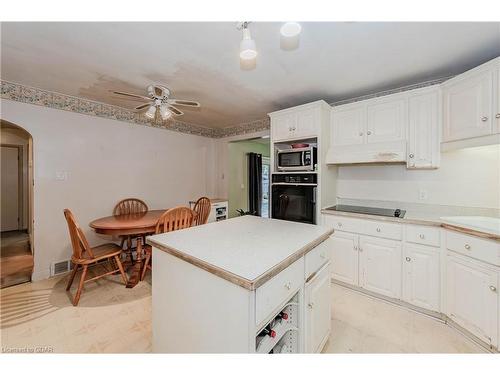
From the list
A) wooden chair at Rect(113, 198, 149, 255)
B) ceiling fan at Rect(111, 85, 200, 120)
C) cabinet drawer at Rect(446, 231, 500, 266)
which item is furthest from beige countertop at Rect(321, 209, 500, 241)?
wooden chair at Rect(113, 198, 149, 255)

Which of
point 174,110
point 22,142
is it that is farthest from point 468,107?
point 22,142

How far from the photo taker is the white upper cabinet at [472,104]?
5.08 ft

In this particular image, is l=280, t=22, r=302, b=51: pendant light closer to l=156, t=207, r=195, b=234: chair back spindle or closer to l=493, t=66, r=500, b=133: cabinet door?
l=493, t=66, r=500, b=133: cabinet door

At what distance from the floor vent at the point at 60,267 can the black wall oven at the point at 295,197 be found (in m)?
2.77

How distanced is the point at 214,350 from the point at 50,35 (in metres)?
2.34

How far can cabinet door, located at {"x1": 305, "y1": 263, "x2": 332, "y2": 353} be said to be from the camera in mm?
1174

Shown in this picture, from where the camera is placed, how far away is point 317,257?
127 centimetres

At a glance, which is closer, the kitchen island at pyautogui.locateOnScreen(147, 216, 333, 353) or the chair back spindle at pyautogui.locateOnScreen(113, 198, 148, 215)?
the kitchen island at pyautogui.locateOnScreen(147, 216, 333, 353)

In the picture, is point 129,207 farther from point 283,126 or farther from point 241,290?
point 241,290

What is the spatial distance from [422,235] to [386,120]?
1.19 metres

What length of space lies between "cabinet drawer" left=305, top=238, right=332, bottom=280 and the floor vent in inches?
124

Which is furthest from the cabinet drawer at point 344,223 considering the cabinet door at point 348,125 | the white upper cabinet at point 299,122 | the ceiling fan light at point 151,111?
the ceiling fan light at point 151,111
